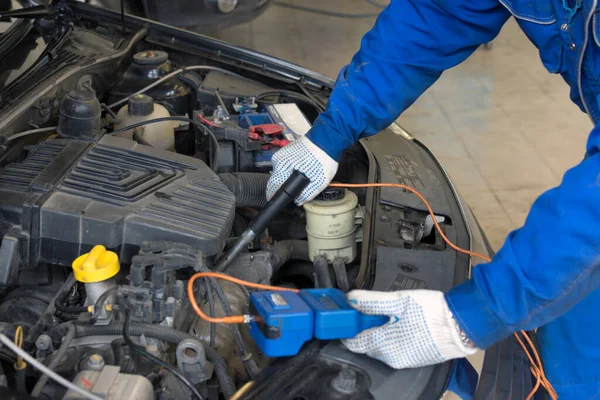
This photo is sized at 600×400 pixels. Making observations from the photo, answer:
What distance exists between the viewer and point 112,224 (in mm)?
1245

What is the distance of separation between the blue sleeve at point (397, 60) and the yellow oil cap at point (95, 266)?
25.8 inches

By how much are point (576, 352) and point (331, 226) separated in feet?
2.03

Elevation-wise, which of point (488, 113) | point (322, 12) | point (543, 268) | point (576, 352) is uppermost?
point (543, 268)

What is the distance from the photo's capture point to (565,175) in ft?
3.67

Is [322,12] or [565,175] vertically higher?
[565,175]

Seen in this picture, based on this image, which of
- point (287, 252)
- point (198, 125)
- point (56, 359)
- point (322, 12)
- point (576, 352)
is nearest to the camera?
point (56, 359)

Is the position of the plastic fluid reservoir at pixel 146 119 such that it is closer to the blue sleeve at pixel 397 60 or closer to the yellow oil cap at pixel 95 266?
the blue sleeve at pixel 397 60

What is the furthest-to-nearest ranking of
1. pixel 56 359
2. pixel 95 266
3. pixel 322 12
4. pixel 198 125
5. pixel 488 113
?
pixel 322 12, pixel 488 113, pixel 198 125, pixel 95 266, pixel 56 359

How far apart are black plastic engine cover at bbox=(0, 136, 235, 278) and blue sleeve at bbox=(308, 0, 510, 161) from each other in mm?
396

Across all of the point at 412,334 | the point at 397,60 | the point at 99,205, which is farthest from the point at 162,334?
the point at 397,60

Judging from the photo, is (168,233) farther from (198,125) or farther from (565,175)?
(565,175)

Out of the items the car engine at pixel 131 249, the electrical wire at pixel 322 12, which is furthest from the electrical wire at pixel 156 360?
the electrical wire at pixel 322 12

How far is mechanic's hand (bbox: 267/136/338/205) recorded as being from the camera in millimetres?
1586

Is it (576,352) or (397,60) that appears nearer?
(576,352)
